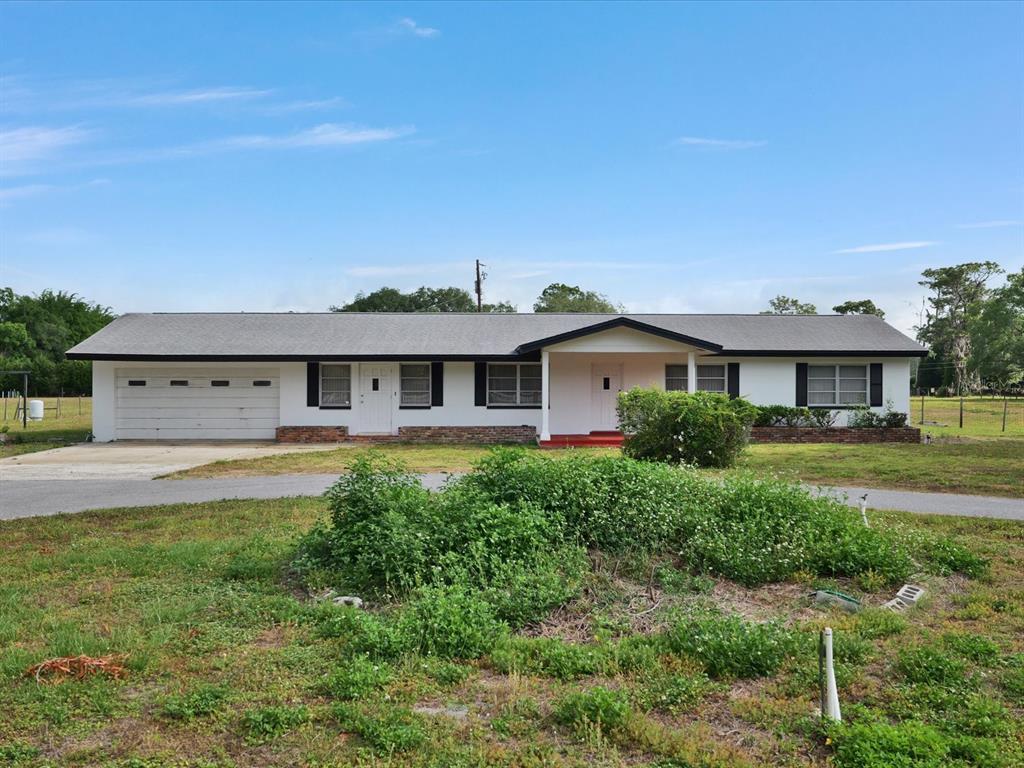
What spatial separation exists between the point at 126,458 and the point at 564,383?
37.4ft

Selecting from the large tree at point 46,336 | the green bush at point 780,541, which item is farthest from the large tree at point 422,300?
the green bush at point 780,541

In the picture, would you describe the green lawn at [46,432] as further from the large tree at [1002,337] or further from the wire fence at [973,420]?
the large tree at [1002,337]

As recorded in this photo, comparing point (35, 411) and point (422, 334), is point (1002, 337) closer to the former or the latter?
point (422, 334)

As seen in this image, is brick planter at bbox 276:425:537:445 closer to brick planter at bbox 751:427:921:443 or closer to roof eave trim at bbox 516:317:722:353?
roof eave trim at bbox 516:317:722:353

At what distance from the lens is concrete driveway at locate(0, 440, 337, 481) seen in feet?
45.9

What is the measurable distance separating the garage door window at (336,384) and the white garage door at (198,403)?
4.46 feet

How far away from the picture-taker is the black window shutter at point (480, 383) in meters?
21.2

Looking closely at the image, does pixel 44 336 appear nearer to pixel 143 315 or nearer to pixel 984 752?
pixel 143 315

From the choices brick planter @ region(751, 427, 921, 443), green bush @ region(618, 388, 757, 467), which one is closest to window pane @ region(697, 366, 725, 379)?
brick planter @ region(751, 427, 921, 443)

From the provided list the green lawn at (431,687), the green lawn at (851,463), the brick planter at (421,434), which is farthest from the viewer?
the brick planter at (421,434)

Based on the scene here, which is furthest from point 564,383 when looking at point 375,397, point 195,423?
point 195,423

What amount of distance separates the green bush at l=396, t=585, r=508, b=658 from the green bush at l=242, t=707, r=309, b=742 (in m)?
0.91

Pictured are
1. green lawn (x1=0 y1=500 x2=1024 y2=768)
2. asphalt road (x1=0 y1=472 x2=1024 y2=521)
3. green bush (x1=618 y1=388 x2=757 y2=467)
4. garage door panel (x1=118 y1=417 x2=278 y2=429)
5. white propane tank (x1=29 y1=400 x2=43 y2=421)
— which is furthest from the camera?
white propane tank (x1=29 y1=400 x2=43 y2=421)

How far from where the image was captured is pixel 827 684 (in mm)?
3627
